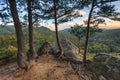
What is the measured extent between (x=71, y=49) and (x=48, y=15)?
4896 millimetres

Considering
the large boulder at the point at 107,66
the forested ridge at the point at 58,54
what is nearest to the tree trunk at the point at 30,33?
the forested ridge at the point at 58,54

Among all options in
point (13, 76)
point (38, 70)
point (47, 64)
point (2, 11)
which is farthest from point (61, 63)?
point (2, 11)

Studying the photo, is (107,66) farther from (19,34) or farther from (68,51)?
(19,34)

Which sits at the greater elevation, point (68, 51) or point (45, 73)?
point (68, 51)

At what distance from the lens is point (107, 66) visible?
18281 mm

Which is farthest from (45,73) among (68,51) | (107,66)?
(107,66)

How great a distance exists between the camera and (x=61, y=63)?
62.7ft

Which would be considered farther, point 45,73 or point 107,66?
point 107,66

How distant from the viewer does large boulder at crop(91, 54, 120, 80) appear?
17547 millimetres

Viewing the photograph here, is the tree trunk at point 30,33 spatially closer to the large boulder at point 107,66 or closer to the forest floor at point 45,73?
the forest floor at point 45,73

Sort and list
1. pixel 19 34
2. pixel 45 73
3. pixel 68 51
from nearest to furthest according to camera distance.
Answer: pixel 19 34, pixel 45 73, pixel 68 51

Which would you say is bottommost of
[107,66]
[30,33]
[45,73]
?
[45,73]

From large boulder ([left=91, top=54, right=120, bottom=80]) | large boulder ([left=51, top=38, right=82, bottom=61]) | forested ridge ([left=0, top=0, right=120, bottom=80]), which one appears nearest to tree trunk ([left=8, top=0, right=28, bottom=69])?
forested ridge ([left=0, top=0, right=120, bottom=80])

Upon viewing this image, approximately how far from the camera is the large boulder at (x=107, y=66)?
1755cm
